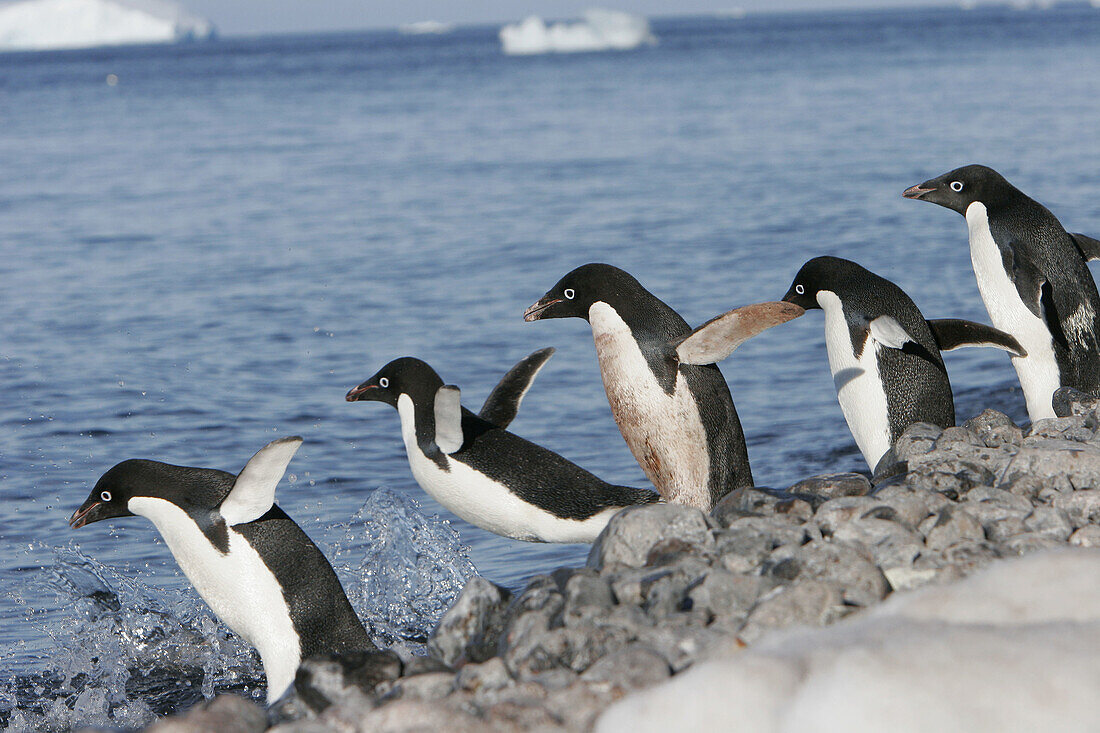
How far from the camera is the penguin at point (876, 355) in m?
4.91

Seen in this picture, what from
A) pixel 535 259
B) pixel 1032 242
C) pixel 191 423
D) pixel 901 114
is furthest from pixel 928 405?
pixel 901 114

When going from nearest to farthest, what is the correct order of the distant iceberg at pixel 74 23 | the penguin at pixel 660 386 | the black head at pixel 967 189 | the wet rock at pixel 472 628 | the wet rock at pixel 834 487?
the wet rock at pixel 472 628, the wet rock at pixel 834 487, the penguin at pixel 660 386, the black head at pixel 967 189, the distant iceberg at pixel 74 23

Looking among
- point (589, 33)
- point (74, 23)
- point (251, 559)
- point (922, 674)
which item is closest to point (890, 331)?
point (251, 559)

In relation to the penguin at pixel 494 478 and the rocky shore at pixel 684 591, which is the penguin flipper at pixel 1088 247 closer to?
the rocky shore at pixel 684 591

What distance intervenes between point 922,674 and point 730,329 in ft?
7.96

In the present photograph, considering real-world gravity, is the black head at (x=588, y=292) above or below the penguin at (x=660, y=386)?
above

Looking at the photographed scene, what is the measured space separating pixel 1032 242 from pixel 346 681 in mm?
3832

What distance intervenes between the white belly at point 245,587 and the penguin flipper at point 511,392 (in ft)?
4.04

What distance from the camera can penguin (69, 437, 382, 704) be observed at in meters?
4.24

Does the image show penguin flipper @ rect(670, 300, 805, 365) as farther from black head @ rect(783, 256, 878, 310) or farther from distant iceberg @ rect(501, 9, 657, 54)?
distant iceberg @ rect(501, 9, 657, 54)

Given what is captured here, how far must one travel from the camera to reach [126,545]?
20.2 feet

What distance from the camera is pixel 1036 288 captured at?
210 inches

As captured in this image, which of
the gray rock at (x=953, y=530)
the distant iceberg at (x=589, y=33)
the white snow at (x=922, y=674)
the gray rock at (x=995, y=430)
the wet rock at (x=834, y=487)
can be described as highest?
the distant iceberg at (x=589, y=33)

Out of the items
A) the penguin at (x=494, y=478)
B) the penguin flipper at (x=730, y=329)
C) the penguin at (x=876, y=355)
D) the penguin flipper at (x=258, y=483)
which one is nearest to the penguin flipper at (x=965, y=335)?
the penguin at (x=876, y=355)
